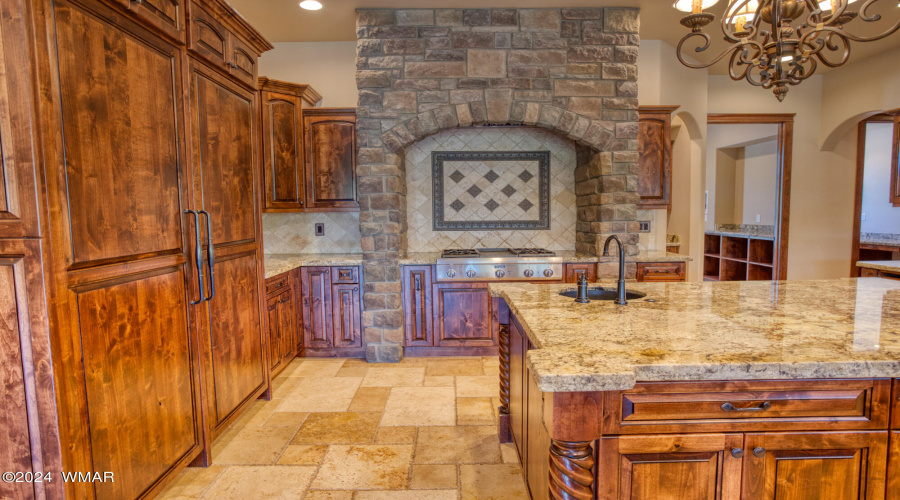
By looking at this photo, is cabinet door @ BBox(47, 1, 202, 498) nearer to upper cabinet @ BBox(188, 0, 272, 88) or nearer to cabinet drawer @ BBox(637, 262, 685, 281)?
upper cabinet @ BBox(188, 0, 272, 88)

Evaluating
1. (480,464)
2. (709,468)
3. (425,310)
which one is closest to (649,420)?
(709,468)

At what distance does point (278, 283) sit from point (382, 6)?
2.33 metres

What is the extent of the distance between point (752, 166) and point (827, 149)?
2.01 metres

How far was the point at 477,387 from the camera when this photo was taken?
3.22 meters

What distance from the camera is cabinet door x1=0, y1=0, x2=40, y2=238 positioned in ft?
4.07

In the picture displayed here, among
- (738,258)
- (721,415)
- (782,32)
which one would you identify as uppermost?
(782,32)

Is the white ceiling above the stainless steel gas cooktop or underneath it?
above

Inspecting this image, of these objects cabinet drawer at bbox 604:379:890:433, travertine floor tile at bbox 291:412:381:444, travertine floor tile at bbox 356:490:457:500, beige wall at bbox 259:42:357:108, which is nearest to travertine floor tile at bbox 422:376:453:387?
travertine floor tile at bbox 291:412:381:444

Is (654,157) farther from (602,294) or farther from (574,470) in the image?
(574,470)

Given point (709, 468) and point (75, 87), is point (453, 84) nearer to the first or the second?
point (75, 87)

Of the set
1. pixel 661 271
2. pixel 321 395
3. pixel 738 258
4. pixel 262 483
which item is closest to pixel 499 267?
pixel 661 271

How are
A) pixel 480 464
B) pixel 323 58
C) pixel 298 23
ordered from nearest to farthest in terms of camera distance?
pixel 480 464 < pixel 298 23 < pixel 323 58

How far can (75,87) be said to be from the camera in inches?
55.9

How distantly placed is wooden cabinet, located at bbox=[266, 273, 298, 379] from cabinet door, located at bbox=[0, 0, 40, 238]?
1783 millimetres
